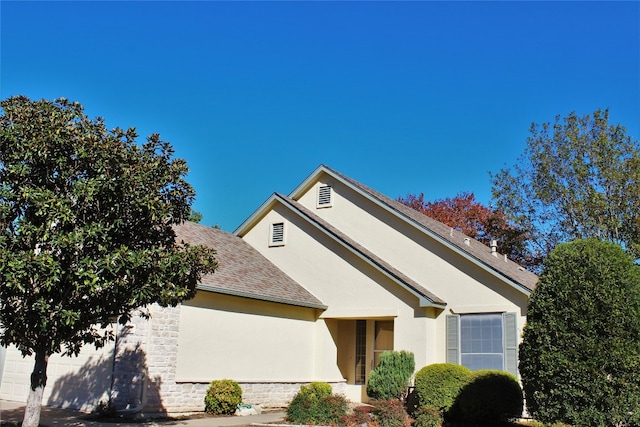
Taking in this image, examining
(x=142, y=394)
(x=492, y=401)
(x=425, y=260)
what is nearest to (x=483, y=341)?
(x=425, y=260)

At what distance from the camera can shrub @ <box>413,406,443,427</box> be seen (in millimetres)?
13406

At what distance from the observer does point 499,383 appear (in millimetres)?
14141

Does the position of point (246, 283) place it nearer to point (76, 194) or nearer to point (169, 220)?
point (169, 220)

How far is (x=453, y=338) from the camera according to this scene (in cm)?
1777

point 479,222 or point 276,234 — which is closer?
point 276,234

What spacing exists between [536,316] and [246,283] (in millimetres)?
9843

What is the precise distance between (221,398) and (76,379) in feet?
12.2

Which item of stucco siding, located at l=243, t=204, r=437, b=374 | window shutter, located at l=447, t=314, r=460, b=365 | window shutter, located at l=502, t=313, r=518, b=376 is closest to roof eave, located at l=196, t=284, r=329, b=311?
stucco siding, located at l=243, t=204, r=437, b=374

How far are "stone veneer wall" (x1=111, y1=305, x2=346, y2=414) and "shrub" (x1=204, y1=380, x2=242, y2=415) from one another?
0.24 meters

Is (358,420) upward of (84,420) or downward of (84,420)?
upward

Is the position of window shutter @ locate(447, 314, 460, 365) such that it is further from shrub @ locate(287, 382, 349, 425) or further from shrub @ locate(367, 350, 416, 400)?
shrub @ locate(287, 382, 349, 425)

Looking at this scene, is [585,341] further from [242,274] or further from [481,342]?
[242,274]

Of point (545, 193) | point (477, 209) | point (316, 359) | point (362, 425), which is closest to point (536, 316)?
point (362, 425)

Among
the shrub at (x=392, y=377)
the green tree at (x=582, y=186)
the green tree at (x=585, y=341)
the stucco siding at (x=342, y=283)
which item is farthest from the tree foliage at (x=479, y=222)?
the green tree at (x=585, y=341)
